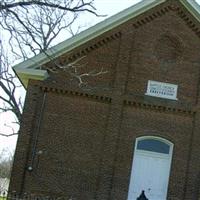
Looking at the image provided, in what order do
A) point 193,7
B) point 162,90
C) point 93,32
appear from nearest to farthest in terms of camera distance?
point 93,32 < point 162,90 < point 193,7

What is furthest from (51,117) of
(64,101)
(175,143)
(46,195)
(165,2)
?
(165,2)

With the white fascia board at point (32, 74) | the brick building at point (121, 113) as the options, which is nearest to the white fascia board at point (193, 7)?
the brick building at point (121, 113)

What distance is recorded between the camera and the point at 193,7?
72.0 ft

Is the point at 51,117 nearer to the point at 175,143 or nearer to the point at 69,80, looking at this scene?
the point at 69,80

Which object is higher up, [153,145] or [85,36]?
[85,36]

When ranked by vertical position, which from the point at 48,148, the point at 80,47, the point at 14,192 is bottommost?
the point at 14,192

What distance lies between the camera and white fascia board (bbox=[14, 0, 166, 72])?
2034cm

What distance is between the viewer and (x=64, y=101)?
20719mm

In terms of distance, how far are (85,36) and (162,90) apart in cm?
371

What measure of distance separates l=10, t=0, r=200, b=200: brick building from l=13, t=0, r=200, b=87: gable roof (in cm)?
4

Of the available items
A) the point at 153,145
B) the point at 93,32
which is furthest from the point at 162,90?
the point at 93,32

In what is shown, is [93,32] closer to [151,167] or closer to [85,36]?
[85,36]

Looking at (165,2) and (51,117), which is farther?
(165,2)

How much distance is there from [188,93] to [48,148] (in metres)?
6.00
